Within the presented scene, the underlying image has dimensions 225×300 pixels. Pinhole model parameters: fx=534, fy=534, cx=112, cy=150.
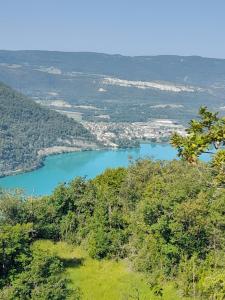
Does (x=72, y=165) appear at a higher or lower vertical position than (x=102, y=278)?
lower

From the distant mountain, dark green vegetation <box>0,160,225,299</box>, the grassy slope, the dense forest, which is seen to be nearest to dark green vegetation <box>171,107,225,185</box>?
the dense forest

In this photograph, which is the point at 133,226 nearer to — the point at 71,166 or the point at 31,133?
the point at 71,166

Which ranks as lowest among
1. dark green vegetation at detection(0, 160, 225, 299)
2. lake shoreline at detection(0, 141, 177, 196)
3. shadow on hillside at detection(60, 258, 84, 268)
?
lake shoreline at detection(0, 141, 177, 196)

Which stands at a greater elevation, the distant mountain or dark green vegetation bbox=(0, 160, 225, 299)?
dark green vegetation bbox=(0, 160, 225, 299)

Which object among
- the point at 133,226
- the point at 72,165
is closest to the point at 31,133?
the point at 72,165

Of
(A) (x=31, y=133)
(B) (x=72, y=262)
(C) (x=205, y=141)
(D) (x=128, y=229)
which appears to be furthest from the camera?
(A) (x=31, y=133)

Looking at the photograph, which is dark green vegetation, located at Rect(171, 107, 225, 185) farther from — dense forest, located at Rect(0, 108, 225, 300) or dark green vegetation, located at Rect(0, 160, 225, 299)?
dark green vegetation, located at Rect(0, 160, 225, 299)

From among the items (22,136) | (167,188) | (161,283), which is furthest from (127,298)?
(22,136)

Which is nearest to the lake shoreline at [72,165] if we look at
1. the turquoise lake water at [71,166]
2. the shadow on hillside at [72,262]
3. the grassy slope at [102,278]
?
the turquoise lake water at [71,166]

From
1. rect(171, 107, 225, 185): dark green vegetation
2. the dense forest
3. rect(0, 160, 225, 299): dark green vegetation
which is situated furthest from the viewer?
rect(0, 160, 225, 299): dark green vegetation
